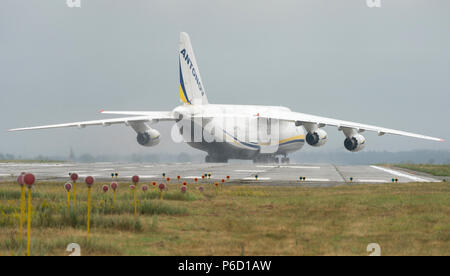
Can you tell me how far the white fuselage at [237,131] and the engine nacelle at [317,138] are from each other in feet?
17.2

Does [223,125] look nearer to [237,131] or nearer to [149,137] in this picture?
[237,131]

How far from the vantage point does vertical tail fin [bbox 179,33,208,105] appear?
4562 centimetres

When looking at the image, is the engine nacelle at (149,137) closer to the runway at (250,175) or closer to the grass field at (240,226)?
the runway at (250,175)

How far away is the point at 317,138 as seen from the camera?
148 feet

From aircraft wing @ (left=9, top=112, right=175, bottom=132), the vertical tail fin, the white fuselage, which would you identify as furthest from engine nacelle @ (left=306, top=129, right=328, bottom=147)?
aircraft wing @ (left=9, top=112, right=175, bottom=132)

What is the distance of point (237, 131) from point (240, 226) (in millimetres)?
38930

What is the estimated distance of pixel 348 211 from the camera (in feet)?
44.5

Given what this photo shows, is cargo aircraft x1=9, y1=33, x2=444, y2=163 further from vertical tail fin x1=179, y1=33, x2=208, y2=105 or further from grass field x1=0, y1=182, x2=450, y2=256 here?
grass field x1=0, y1=182, x2=450, y2=256

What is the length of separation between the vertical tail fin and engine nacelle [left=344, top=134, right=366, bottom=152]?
13352mm

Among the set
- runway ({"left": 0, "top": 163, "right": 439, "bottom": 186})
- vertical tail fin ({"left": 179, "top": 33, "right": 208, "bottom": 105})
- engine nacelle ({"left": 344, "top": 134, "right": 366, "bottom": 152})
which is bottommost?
runway ({"left": 0, "top": 163, "right": 439, "bottom": 186})
